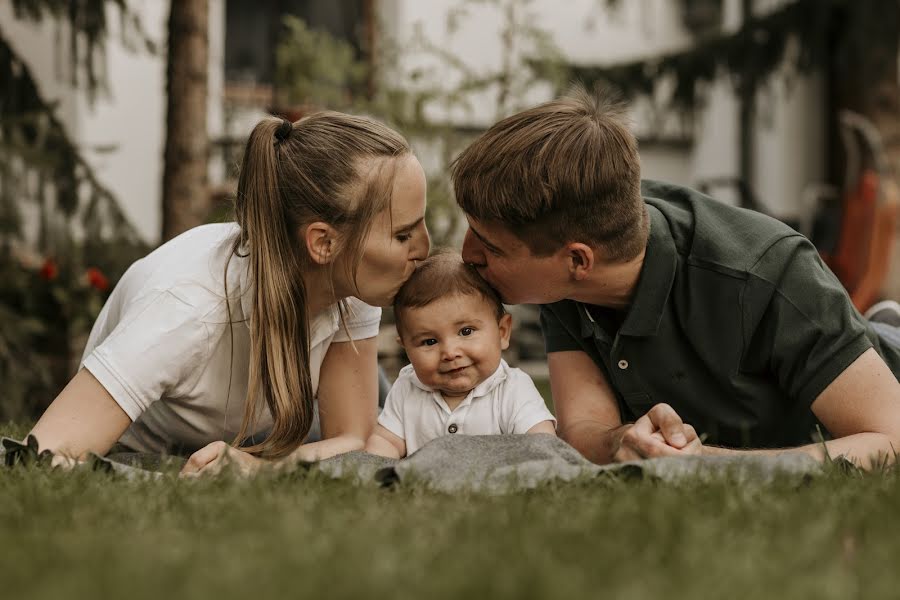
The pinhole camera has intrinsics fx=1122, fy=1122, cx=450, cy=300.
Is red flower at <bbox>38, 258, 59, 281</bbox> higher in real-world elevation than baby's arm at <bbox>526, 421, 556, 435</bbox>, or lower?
lower

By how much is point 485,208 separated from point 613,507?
113 centimetres

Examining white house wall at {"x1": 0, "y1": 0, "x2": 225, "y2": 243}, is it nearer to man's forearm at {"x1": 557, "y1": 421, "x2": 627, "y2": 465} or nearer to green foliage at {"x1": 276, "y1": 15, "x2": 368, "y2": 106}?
green foliage at {"x1": 276, "y1": 15, "x2": 368, "y2": 106}

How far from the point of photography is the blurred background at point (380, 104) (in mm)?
5688

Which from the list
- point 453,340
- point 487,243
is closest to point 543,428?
point 453,340

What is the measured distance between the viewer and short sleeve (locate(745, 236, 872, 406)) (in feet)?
9.16

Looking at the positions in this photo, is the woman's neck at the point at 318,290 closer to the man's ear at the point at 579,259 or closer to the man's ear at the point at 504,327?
the man's ear at the point at 504,327

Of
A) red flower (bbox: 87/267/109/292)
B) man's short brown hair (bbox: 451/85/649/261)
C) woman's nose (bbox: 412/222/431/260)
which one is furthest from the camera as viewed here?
red flower (bbox: 87/267/109/292)

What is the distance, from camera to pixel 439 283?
10.5 ft

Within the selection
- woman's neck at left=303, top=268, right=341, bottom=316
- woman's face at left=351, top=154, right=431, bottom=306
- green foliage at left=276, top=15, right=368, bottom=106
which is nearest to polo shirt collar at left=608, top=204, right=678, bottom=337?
woman's face at left=351, top=154, right=431, bottom=306

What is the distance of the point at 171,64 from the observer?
5.74 meters

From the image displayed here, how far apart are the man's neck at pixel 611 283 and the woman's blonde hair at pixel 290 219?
586 millimetres

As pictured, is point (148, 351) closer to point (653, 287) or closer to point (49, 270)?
point (653, 287)

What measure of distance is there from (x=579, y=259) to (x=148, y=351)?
113 cm

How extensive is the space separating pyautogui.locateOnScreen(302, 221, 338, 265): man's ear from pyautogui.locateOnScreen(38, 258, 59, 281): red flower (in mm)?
3192
